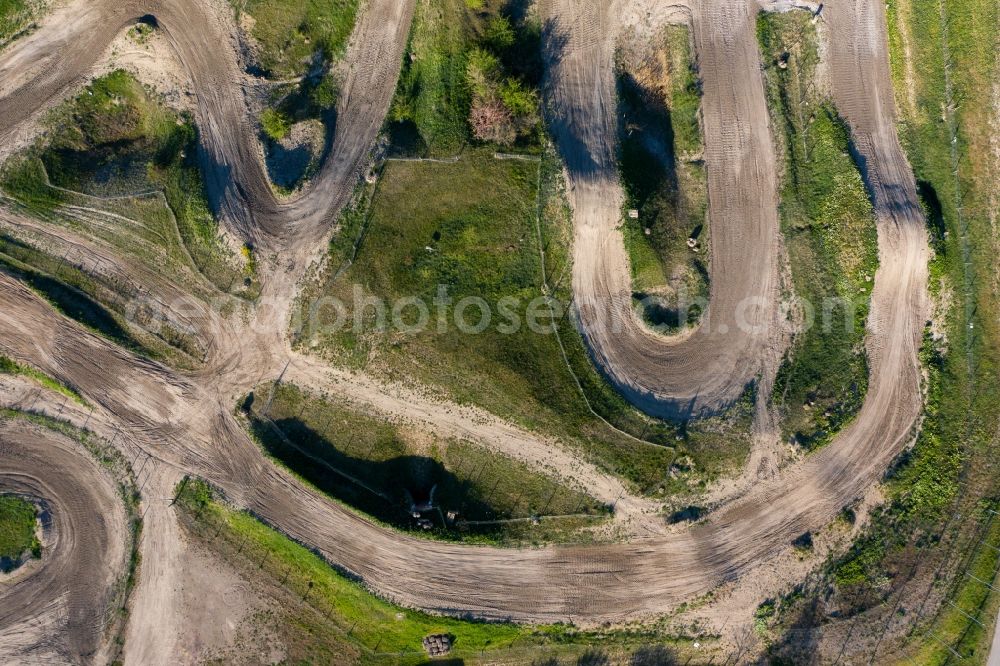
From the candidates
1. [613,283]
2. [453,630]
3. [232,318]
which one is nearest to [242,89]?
[232,318]

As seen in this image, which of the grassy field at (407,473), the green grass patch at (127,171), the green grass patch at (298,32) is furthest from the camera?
the green grass patch at (298,32)

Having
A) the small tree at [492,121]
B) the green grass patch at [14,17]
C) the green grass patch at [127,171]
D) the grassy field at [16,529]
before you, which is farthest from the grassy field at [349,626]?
the green grass patch at [14,17]

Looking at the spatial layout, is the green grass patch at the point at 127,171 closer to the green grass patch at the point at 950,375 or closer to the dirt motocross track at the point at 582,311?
the dirt motocross track at the point at 582,311

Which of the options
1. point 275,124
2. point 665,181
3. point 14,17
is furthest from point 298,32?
point 665,181

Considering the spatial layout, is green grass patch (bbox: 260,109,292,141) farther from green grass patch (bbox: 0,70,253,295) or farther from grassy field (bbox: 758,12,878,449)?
grassy field (bbox: 758,12,878,449)

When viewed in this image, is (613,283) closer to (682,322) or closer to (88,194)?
(682,322)

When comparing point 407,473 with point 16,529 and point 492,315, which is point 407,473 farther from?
point 16,529
